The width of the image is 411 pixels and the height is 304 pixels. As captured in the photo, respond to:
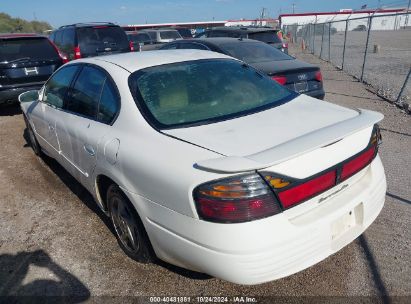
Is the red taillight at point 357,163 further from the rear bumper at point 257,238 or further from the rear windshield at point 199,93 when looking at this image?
the rear windshield at point 199,93

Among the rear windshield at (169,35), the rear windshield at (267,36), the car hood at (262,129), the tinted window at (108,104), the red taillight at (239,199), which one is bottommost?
the rear windshield at (169,35)

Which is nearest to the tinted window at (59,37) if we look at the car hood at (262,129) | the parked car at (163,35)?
the parked car at (163,35)

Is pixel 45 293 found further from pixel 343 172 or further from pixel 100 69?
pixel 343 172

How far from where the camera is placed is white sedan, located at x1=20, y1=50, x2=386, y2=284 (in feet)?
6.41

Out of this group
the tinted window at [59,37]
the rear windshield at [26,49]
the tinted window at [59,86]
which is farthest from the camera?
the tinted window at [59,37]

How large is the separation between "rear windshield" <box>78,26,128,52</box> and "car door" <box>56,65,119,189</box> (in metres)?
7.03

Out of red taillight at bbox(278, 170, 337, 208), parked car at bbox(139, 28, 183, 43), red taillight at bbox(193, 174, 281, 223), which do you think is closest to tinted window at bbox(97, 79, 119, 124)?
red taillight at bbox(193, 174, 281, 223)

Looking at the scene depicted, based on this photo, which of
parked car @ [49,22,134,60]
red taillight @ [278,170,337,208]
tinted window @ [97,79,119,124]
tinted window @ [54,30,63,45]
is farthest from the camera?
tinted window @ [54,30,63,45]

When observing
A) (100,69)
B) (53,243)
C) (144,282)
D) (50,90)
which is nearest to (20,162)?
(50,90)

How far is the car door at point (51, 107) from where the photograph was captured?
3.76 metres

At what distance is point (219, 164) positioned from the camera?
189cm

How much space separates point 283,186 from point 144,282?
4.53 feet

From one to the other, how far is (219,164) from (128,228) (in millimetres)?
1241

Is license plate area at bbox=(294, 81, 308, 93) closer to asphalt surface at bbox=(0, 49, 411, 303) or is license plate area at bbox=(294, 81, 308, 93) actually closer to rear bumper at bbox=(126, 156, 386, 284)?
asphalt surface at bbox=(0, 49, 411, 303)
